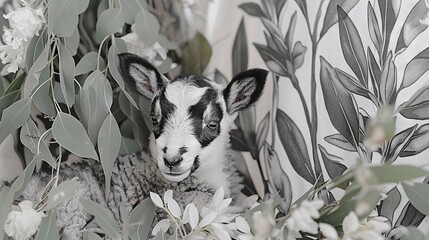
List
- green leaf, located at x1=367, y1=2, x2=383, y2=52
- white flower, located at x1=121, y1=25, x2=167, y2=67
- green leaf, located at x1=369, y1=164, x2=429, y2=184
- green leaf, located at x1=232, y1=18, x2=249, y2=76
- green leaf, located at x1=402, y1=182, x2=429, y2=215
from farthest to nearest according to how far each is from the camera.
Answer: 1. green leaf, located at x1=232, y1=18, x2=249, y2=76
2. white flower, located at x1=121, y1=25, x2=167, y2=67
3. green leaf, located at x1=367, y1=2, x2=383, y2=52
4. green leaf, located at x1=402, y1=182, x2=429, y2=215
5. green leaf, located at x1=369, y1=164, x2=429, y2=184

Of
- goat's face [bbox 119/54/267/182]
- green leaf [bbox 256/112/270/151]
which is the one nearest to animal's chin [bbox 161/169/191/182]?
goat's face [bbox 119/54/267/182]

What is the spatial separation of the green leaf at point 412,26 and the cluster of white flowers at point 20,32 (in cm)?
37

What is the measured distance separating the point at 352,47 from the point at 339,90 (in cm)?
5

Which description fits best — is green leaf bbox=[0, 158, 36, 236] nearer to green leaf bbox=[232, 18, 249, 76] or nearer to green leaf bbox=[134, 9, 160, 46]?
green leaf bbox=[134, 9, 160, 46]

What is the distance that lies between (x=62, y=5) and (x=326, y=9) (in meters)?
0.29

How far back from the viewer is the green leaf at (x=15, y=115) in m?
0.63

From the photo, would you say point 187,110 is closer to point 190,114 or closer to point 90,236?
point 190,114

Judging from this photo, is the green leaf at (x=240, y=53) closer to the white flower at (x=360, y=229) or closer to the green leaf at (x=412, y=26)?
the green leaf at (x=412, y=26)

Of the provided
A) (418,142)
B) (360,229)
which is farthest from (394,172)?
(418,142)

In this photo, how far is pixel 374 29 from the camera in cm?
65

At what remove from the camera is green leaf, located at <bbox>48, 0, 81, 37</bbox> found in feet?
2.09

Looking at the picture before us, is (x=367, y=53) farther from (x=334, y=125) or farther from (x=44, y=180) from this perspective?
(x=44, y=180)

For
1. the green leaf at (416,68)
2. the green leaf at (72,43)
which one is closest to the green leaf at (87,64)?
the green leaf at (72,43)

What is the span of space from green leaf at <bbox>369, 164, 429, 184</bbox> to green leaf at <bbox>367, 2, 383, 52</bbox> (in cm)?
22
